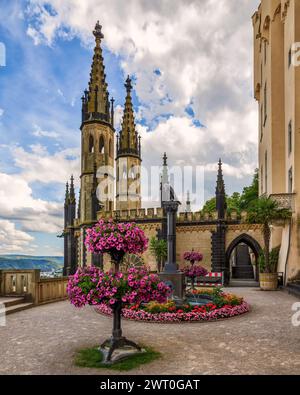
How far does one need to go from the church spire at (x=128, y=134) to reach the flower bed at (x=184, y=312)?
1303 inches

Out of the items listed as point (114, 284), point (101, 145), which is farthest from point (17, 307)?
point (101, 145)

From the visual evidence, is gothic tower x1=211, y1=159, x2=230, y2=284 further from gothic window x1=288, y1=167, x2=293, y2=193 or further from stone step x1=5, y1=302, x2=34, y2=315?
stone step x1=5, y1=302, x2=34, y2=315

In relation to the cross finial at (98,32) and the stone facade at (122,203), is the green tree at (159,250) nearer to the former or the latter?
Result: the stone facade at (122,203)

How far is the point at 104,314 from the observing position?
39.6 feet

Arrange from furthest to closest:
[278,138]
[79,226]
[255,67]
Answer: [79,226], [255,67], [278,138]

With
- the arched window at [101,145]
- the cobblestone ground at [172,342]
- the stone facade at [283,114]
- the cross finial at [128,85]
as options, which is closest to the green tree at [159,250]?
the stone facade at [283,114]

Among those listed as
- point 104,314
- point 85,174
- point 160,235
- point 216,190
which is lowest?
point 104,314

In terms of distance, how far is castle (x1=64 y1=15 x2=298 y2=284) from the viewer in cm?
2720

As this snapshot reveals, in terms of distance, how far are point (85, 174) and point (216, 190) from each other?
1568cm

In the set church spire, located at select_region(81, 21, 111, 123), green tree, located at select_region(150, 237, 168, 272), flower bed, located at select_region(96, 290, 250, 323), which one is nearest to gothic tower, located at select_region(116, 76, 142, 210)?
church spire, located at select_region(81, 21, 111, 123)

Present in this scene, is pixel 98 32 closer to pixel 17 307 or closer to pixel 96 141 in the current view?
pixel 96 141

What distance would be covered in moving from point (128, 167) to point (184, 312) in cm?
3351
